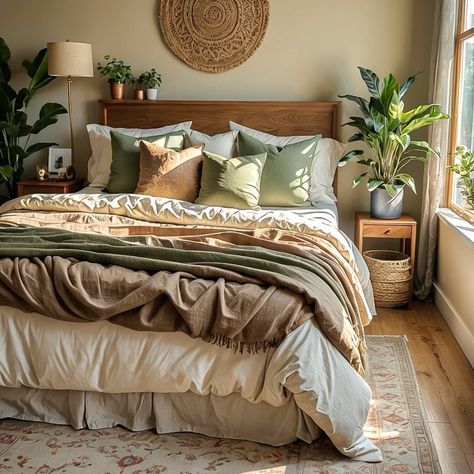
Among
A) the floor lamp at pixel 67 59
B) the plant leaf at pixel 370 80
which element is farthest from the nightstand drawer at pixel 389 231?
the floor lamp at pixel 67 59

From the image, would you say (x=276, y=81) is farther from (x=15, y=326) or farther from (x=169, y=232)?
(x=15, y=326)

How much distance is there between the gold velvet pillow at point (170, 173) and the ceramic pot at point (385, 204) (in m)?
1.18

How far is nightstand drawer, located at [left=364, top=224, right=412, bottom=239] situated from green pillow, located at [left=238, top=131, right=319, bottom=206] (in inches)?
17.9

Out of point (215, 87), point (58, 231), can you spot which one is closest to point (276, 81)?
point (215, 87)

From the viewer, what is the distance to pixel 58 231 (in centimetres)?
364

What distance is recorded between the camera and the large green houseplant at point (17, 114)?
17.5ft

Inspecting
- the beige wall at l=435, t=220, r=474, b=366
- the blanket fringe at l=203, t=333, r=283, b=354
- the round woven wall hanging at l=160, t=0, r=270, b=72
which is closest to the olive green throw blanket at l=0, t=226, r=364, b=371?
the blanket fringe at l=203, t=333, r=283, b=354

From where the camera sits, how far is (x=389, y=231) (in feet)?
15.7

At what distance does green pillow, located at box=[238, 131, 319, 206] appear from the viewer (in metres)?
4.71

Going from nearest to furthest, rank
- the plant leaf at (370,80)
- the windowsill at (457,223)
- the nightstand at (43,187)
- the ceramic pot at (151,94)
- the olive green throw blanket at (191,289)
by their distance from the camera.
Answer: the olive green throw blanket at (191,289), the windowsill at (457,223), the plant leaf at (370,80), the nightstand at (43,187), the ceramic pot at (151,94)

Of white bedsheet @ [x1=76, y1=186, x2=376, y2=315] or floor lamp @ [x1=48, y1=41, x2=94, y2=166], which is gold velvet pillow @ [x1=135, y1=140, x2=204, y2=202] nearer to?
white bedsheet @ [x1=76, y1=186, x2=376, y2=315]

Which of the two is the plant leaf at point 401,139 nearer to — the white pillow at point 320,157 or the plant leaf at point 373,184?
the plant leaf at point 373,184

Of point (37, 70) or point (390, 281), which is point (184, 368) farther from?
point (37, 70)

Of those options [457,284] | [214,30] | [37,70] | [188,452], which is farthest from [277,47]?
[188,452]
